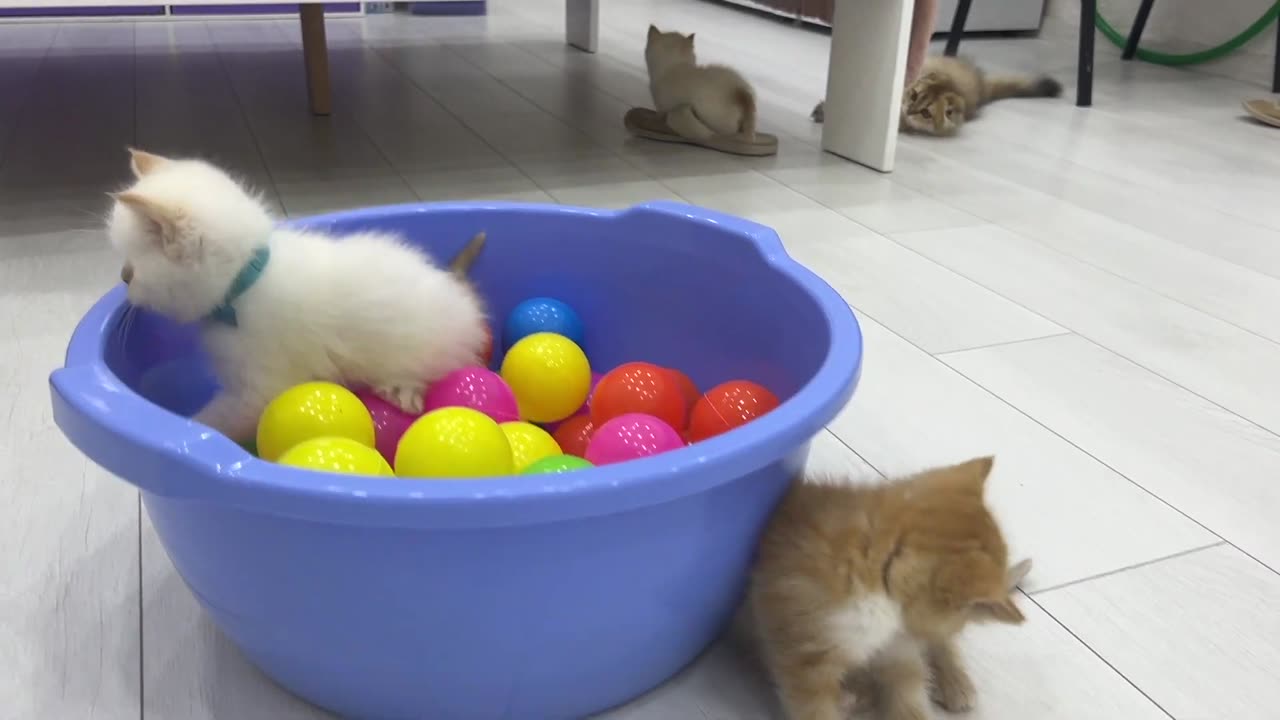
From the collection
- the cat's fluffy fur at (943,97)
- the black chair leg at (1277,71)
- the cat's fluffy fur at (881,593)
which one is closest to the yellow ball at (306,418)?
the cat's fluffy fur at (881,593)

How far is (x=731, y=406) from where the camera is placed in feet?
2.91

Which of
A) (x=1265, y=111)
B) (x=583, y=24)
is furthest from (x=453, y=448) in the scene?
(x=583, y=24)

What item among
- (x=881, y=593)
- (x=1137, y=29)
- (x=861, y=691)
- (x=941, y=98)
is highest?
(x=1137, y=29)

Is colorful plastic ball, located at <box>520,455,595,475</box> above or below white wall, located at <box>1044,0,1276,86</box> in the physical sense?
below

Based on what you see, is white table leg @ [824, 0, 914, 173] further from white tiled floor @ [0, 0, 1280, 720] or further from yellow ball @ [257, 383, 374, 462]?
yellow ball @ [257, 383, 374, 462]

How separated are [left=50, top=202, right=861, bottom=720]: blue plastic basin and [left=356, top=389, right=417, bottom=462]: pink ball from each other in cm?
23

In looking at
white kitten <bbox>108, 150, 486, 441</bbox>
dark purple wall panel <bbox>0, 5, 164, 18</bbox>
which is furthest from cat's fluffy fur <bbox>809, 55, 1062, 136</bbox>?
dark purple wall panel <bbox>0, 5, 164, 18</bbox>

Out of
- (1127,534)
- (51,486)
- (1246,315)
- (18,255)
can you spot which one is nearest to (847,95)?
(1246,315)

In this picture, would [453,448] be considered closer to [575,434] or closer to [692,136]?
[575,434]

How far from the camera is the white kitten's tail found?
1.04 m

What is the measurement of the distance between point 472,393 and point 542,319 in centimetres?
14

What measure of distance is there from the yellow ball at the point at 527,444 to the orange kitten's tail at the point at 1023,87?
1985 mm

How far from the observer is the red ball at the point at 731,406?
2.89 ft

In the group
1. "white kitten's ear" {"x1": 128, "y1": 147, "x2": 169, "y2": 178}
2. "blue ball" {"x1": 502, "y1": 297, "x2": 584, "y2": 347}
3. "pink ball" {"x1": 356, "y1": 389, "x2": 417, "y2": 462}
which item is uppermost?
"white kitten's ear" {"x1": 128, "y1": 147, "x2": 169, "y2": 178}
